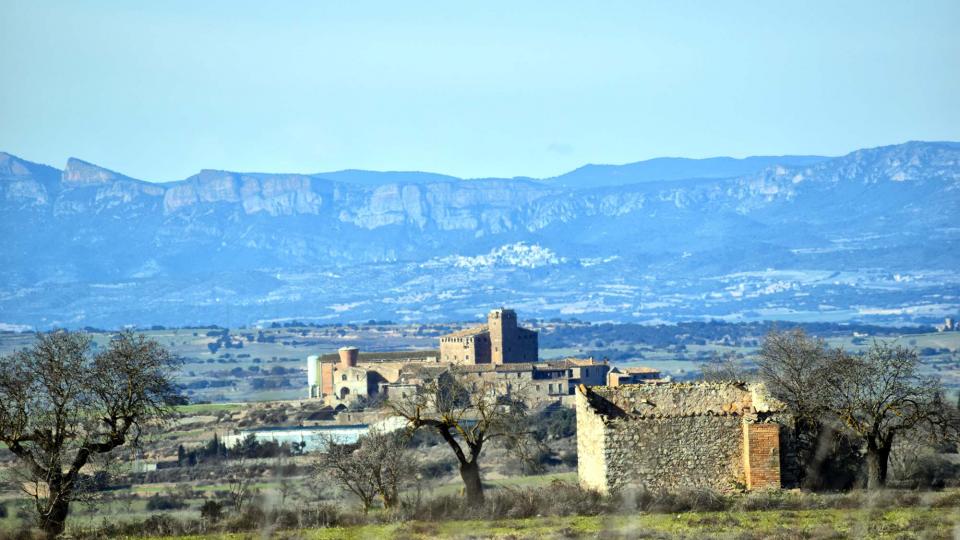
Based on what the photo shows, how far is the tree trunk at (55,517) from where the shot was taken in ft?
80.0

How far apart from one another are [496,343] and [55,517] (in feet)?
395

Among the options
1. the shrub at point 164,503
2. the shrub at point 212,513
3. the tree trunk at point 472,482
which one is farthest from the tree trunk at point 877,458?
the shrub at point 164,503

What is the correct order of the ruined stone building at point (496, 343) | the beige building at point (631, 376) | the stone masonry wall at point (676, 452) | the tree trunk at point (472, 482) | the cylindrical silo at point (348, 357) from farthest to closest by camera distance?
the ruined stone building at point (496, 343) → the cylindrical silo at point (348, 357) → the beige building at point (631, 376) → the stone masonry wall at point (676, 452) → the tree trunk at point (472, 482)

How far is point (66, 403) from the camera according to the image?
2639 centimetres

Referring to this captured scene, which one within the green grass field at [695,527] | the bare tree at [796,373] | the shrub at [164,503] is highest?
the bare tree at [796,373]

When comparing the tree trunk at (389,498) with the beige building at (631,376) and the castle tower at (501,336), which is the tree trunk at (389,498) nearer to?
the beige building at (631,376)

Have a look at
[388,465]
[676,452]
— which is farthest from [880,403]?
[388,465]

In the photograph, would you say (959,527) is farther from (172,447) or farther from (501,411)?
(172,447)

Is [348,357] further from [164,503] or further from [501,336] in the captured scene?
[164,503]

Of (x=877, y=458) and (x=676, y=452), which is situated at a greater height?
(x=676, y=452)

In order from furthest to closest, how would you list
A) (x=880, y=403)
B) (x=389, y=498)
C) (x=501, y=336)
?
(x=501, y=336), (x=880, y=403), (x=389, y=498)

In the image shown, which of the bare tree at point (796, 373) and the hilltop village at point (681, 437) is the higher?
the bare tree at point (796, 373)

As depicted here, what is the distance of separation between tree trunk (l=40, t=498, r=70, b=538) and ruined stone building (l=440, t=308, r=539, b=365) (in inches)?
4538

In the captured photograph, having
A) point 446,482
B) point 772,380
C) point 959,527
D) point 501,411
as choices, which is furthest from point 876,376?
point 446,482
